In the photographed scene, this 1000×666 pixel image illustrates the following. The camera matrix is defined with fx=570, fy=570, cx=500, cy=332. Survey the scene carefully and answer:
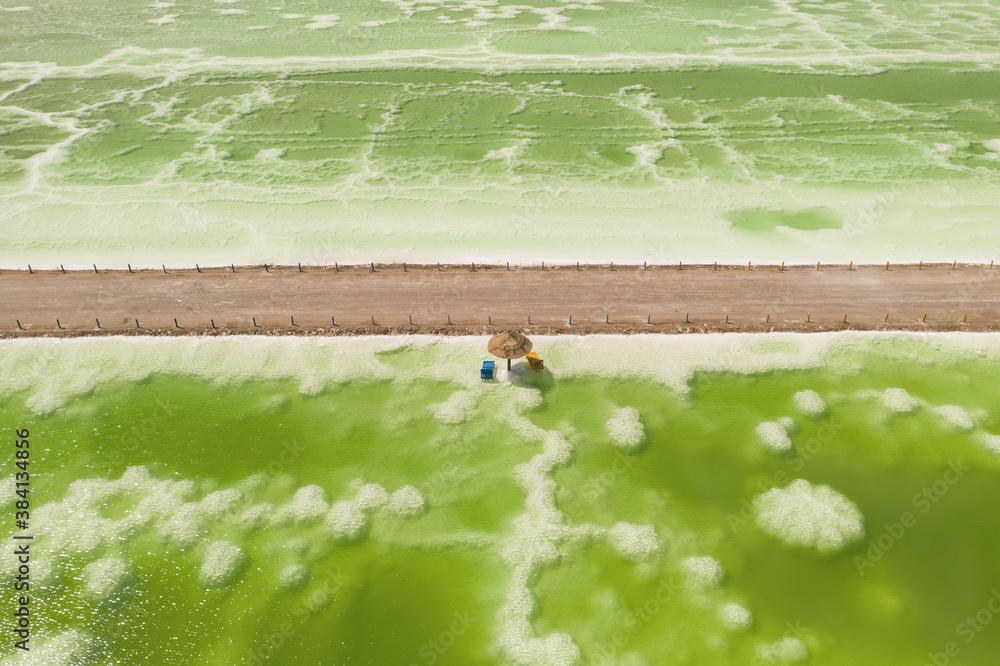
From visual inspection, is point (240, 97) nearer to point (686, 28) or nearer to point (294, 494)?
point (294, 494)

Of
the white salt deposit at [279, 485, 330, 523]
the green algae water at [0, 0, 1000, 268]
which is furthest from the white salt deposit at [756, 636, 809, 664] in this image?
the green algae water at [0, 0, 1000, 268]

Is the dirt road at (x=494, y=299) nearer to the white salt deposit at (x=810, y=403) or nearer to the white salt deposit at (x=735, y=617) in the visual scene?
the white salt deposit at (x=810, y=403)

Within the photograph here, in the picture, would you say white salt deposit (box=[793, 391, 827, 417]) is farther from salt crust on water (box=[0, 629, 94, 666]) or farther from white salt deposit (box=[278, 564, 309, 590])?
salt crust on water (box=[0, 629, 94, 666])

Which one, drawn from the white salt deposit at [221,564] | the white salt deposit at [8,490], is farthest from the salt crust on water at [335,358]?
the white salt deposit at [221,564]

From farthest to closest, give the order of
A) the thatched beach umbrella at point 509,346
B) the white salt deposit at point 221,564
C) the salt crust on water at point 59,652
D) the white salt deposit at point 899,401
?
the thatched beach umbrella at point 509,346 < the white salt deposit at point 899,401 < the white salt deposit at point 221,564 < the salt crust on water at point 59,652

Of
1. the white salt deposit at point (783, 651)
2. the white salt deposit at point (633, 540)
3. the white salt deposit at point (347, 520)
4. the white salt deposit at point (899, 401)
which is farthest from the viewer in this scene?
the white salt deposit at point (899, 401)

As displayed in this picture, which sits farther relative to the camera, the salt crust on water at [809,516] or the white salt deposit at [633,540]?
the salt crust on water at [809,516]

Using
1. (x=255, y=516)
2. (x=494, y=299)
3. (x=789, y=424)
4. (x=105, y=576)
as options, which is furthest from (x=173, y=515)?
(x=789, y=424)
